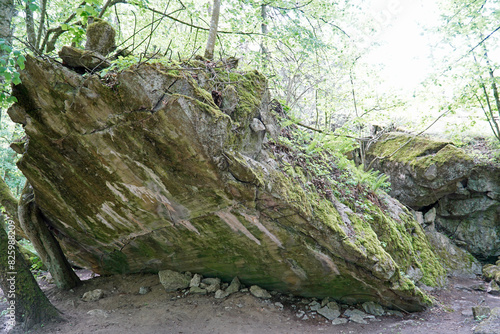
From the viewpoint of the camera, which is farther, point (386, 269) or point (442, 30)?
point (442, 30)

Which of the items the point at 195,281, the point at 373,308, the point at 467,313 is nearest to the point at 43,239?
the point at 195,281

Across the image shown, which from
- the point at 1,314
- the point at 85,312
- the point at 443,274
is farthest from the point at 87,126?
the point at 443,274

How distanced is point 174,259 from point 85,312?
6.33ft

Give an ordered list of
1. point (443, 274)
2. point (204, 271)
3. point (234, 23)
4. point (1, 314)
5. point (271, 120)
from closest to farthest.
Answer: point (1, 314)
point (271, 120)
point (204, 271)
point (234, 23)
point (443, 274)

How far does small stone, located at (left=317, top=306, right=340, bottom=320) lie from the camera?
5.86 metres

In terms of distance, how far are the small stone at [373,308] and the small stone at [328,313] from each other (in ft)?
2.06

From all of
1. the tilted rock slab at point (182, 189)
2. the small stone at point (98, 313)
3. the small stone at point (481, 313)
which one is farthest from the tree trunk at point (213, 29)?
the small stone at point (481, 313)

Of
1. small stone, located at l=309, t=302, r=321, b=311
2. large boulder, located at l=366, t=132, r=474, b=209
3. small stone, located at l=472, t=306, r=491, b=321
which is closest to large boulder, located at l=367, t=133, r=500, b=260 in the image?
large boulder, located at l=366, t=132, r=474, b=209

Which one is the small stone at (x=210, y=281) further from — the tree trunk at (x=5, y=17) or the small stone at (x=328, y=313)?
the tree trunk at (x=5, y=17)

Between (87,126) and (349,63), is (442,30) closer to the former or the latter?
(349,63)

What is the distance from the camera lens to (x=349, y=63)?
33.9 feet

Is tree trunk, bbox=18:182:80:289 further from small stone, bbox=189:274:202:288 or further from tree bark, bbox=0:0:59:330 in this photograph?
small stone, bbox=189:274:202:288

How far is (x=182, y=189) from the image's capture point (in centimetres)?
459

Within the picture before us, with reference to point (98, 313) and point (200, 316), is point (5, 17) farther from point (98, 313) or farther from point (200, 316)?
point (200, 316)
